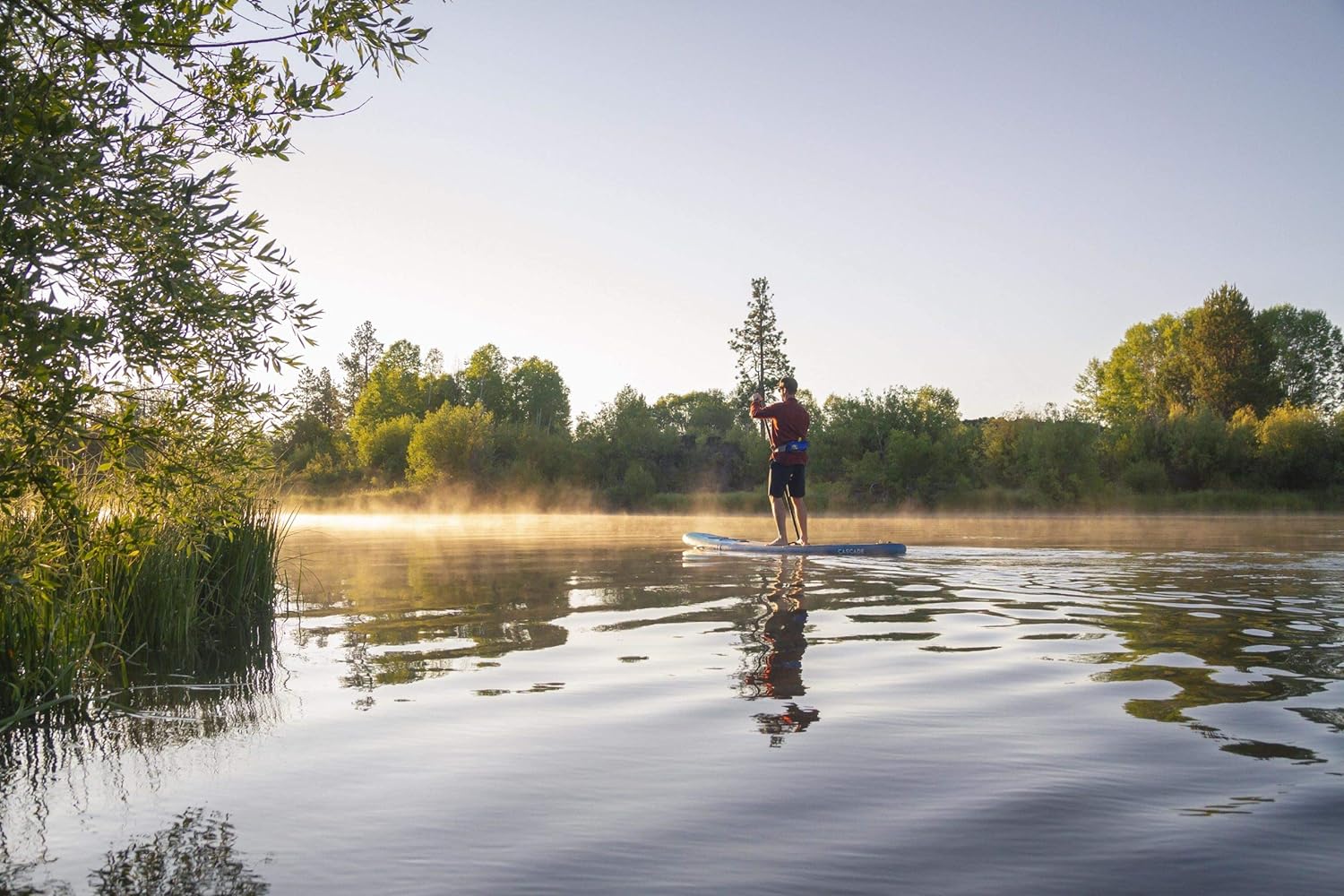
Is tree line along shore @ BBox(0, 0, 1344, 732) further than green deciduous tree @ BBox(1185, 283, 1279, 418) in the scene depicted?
No

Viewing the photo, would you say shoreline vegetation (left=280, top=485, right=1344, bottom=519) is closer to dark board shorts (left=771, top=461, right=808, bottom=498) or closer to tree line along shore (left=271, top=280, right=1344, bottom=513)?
tree line along shore (left=271, top=280, right=1344, bottom=513)

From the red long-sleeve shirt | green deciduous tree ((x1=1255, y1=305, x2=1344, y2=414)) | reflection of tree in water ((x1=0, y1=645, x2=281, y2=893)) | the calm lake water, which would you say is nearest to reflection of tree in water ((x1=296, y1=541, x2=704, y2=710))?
the calm lake water

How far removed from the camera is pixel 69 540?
6738 millimetres

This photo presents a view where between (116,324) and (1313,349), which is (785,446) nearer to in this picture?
(116,324)

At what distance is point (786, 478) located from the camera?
1644 centimetres

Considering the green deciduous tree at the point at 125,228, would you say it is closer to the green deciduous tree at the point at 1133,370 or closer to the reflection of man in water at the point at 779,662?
the reflection of man in water at the point at 779,662

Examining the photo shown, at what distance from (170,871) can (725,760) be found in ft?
7.01

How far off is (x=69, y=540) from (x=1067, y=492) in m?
40.6

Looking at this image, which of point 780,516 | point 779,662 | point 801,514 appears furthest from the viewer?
point 801,514

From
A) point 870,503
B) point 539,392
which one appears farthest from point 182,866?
point 539,392

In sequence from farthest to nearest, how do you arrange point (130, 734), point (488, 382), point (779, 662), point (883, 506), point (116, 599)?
point (488, 382) < point (883, 506) < point (116, 599) < point (779, 662) < point (130, 734)

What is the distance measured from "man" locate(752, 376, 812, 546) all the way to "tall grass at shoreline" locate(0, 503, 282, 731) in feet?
28.0

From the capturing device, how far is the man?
16.1 meters

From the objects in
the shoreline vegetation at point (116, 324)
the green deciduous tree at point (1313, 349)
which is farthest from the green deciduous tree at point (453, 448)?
the green deciduous tree at point (1313, 349)
